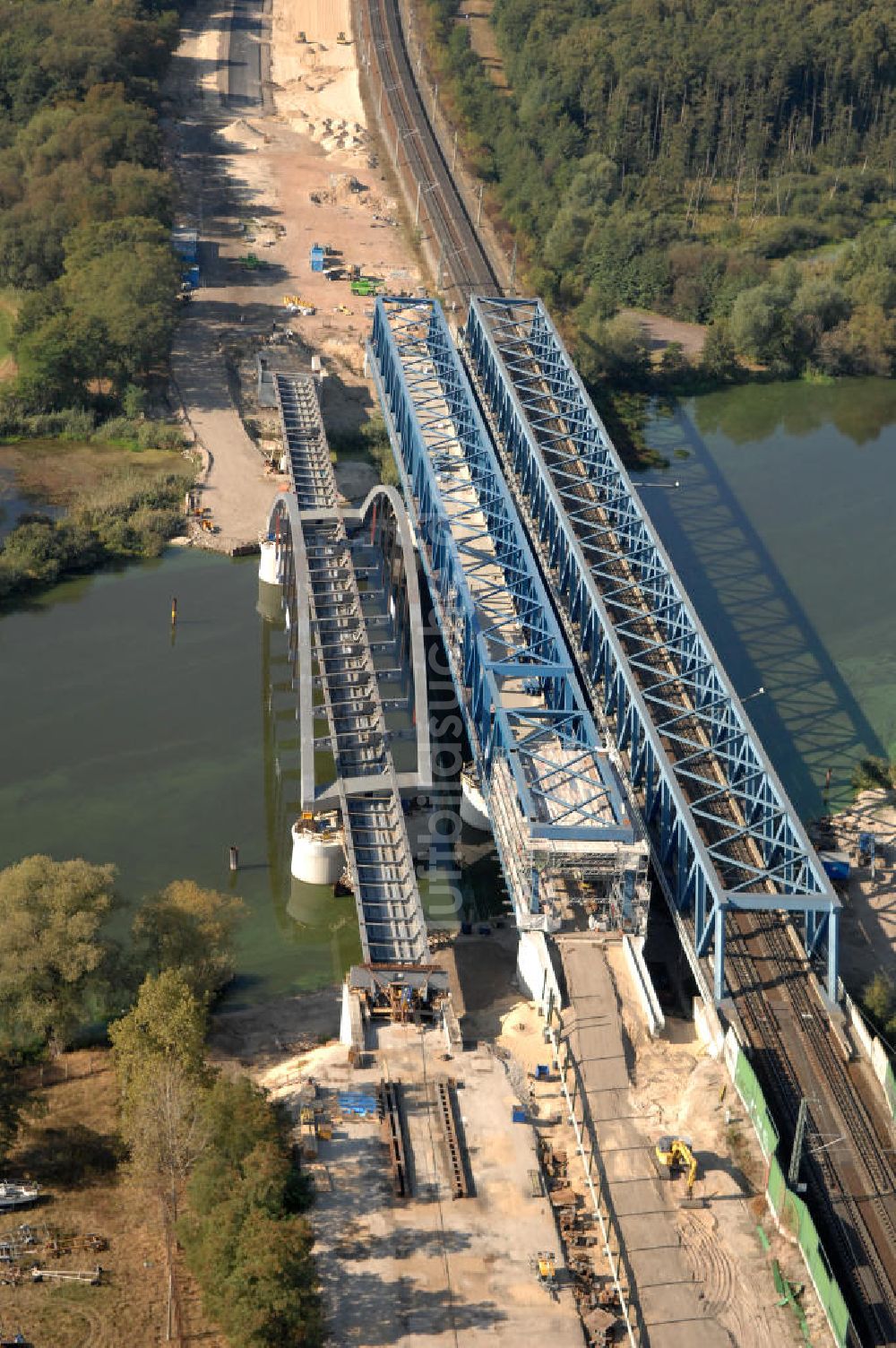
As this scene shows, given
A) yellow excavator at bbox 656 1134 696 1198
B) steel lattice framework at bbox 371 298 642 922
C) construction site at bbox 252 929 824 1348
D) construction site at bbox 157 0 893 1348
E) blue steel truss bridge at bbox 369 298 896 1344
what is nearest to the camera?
construction site at bbox 252 929 824 1348

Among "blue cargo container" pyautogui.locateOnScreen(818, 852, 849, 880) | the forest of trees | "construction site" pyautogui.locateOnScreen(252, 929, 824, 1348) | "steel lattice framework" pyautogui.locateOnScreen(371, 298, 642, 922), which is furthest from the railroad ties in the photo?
the forest of trees

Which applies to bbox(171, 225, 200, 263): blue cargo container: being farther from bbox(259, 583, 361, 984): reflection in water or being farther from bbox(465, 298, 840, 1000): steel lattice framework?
bbox(259, 583, 361, 984): reflection in water

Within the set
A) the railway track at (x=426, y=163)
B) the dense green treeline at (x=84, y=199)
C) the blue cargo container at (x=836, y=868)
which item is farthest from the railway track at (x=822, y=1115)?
the railway track at (x=426, y=163)

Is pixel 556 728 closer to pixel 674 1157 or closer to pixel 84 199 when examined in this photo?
pixel 674 1157

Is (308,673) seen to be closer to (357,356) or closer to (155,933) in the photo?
(155,933)

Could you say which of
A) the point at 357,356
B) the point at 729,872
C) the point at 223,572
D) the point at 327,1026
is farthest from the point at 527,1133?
the point at 357,356

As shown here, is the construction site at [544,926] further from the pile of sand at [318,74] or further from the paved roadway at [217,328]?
the pile of sand at [318,74]

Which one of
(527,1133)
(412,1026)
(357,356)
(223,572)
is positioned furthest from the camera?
(357,356)
